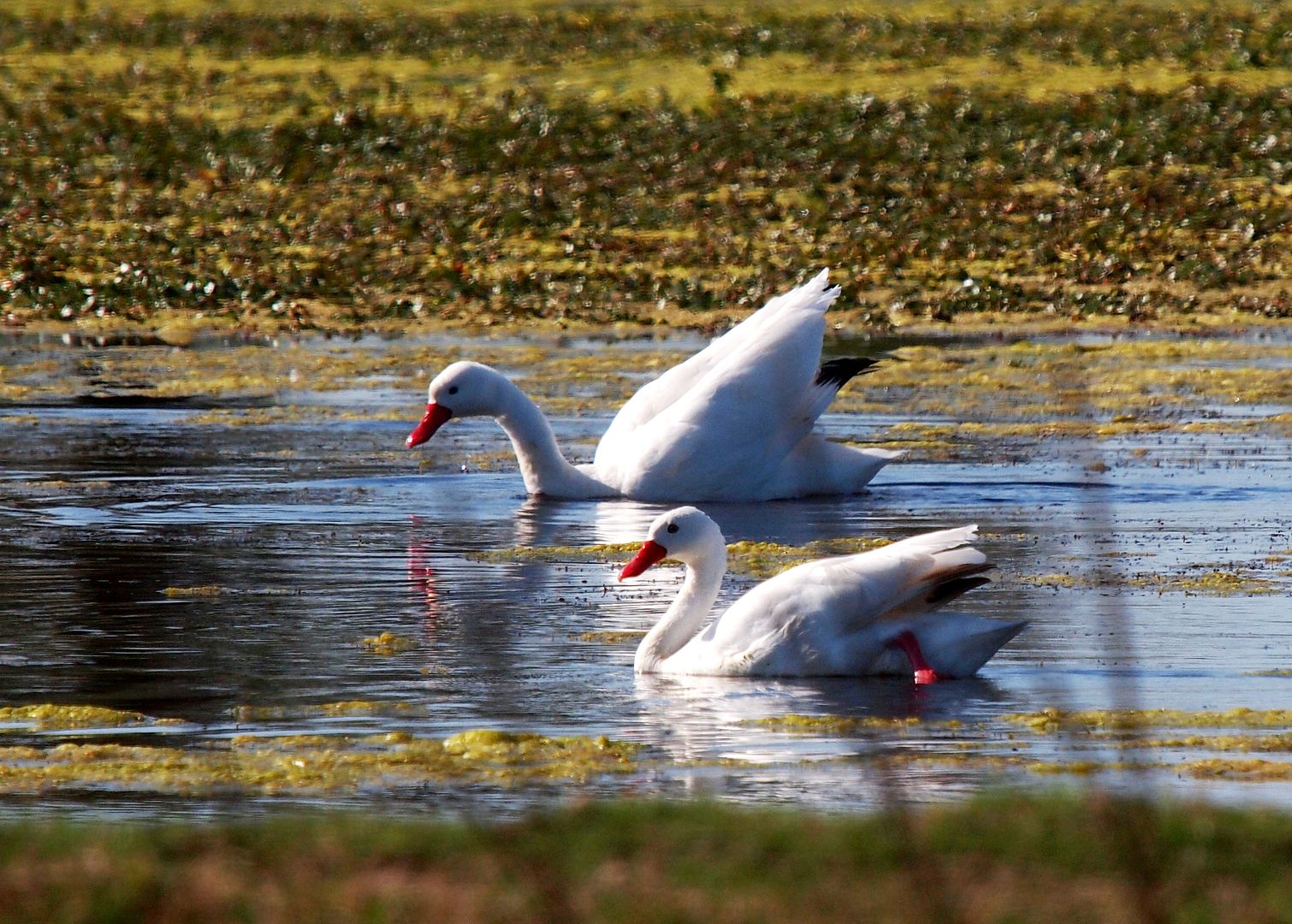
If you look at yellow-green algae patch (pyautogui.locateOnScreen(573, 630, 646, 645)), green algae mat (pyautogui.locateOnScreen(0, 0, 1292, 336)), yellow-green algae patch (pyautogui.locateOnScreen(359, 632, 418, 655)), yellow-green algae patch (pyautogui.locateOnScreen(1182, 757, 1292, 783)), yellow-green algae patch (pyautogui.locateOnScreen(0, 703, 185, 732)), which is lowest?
green algae mat (pyautogui.locateOnScreen(0, 0, 1292, 336))

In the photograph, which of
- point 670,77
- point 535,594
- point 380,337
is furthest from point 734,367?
point 670,77

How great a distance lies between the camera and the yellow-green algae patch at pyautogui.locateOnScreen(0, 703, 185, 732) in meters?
8.59

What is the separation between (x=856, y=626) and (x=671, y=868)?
389 centimetres

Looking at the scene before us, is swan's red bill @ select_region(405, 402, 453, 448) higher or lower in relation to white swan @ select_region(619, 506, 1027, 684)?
lower

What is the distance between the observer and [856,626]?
963 cm

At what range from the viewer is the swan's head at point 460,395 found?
15.0 m

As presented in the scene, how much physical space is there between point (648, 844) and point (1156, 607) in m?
5.08

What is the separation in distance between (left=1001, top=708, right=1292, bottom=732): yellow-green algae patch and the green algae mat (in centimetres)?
1383

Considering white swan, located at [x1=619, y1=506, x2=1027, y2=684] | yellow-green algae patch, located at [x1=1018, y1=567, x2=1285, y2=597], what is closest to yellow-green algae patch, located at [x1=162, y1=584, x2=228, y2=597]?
white swan, located at [x1=619, y1=506, x2=1027, y2=684]

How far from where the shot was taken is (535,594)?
11.3 metres

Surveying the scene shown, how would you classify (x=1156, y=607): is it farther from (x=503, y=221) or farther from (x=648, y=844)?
(x=503, y=221)

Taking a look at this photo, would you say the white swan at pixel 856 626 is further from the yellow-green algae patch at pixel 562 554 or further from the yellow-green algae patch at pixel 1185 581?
the yellow-green algae patch at pixel 562 554

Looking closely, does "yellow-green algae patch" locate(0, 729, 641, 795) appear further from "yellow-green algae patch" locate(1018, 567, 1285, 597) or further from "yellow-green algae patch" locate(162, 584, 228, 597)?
"yellow-green algae patch" locate(1018, 567, 1285, 597)

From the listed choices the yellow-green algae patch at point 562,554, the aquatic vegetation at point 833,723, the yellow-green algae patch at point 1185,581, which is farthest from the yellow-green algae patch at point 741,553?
the aquatic vegetation at point 833,723
